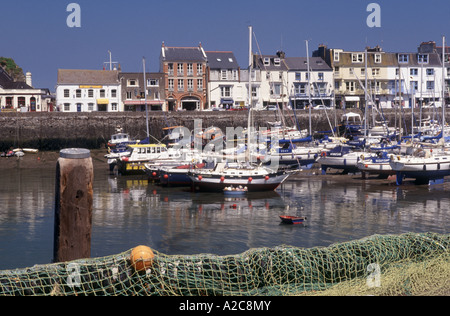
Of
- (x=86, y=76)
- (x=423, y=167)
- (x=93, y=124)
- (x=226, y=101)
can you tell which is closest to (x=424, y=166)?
(x=423, y=167)

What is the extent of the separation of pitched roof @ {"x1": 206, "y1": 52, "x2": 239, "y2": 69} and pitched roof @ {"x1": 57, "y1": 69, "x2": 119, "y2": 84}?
40.3 ft

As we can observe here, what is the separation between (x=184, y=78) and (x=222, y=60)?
614cm

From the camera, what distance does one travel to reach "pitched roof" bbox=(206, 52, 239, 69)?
7512 cm

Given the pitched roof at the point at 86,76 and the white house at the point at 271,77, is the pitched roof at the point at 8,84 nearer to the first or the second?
the pitched roof at the point at 86,76

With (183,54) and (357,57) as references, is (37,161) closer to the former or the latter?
(183,54)

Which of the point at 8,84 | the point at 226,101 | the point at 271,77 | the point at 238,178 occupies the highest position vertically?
the point at 271,77

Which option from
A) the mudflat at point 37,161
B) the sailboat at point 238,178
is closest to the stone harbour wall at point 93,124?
the mudflat at point 37,161

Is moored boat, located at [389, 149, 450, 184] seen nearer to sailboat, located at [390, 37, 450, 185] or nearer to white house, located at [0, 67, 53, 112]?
sailboat, located at [390, 37, 450, 185]

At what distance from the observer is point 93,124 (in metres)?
59.2

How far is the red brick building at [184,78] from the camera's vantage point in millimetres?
72750

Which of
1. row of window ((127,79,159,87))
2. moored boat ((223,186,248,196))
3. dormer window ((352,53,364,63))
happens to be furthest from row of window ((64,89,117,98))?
moored boat ((223,186,248,196))

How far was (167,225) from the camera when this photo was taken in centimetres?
2241
